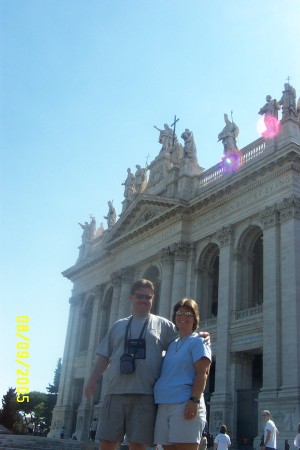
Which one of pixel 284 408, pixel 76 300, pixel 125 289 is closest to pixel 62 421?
pixel 76 300

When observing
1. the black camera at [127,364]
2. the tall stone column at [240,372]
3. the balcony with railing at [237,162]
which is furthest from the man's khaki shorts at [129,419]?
the balcony with railing at [237,162]

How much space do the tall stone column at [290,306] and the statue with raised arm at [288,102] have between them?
15.7ft

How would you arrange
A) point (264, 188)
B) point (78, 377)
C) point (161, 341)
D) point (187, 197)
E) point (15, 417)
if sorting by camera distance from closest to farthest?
point (161, 341)
point (264, 188)
point (187, 197)
point (78, 377)
point (15, 417)

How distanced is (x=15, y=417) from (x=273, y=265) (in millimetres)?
29611

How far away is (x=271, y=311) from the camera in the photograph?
23.2 m

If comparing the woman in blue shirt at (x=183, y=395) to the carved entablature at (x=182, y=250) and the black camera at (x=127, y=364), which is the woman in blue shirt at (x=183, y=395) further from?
the carved entablature at (x=182, y=250)

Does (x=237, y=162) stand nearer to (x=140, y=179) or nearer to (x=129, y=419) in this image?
(x=140, y=179)

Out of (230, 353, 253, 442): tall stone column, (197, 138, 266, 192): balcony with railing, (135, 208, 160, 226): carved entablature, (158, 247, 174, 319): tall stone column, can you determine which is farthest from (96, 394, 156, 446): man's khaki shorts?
(135, 208, 160, 226): carved entablature

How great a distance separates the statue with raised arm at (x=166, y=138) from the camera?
3794 centimetres

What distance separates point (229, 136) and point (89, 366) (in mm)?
18829

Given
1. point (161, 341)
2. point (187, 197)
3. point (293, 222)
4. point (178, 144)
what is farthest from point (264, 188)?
point (161, 341)

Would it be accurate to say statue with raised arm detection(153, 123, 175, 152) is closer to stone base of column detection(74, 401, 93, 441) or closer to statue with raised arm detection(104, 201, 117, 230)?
statue with raised arm detection(104, 201, 117, 230)

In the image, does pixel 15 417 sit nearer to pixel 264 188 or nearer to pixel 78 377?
pixel 78 377

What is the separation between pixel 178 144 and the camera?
121 feet
